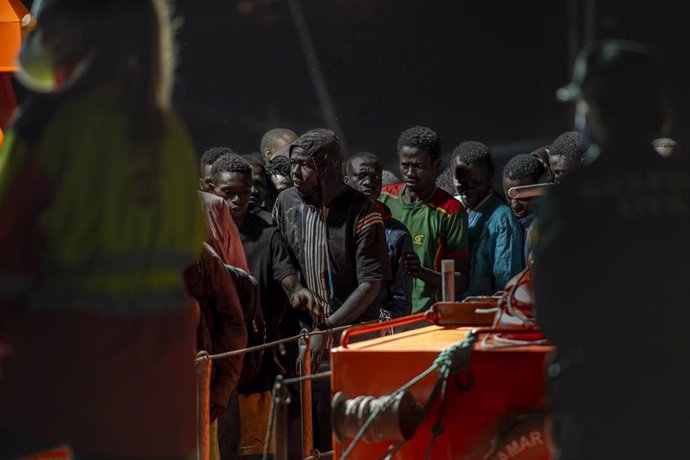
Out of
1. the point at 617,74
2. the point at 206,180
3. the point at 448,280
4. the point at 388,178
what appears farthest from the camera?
the point at 388,178

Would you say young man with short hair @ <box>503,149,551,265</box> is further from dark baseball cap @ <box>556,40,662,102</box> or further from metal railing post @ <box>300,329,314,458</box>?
dark baseball cap @ <box>556,40,662,102</box>

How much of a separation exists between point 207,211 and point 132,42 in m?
2.66

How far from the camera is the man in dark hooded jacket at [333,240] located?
6.75 m

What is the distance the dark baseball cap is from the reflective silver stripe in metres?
1.14

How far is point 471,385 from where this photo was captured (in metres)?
4.18

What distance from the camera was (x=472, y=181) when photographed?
316 inches

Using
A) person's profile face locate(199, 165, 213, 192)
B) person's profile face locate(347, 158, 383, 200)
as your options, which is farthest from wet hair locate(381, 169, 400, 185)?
person's profile face locate(199, 165, 213, 192)

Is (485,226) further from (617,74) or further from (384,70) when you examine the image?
(617,74)

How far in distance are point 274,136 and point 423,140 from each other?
1300 millimetres

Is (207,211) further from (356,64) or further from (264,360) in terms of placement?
(356,64)

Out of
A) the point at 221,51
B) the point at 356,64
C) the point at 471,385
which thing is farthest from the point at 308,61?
the point at 471,385

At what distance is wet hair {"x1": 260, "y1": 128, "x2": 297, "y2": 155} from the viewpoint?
343 inches

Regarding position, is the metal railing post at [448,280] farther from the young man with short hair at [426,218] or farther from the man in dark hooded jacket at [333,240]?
the young man with short hair at [426,218]

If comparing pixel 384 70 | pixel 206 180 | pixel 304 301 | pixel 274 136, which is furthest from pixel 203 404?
pixel 274 136
